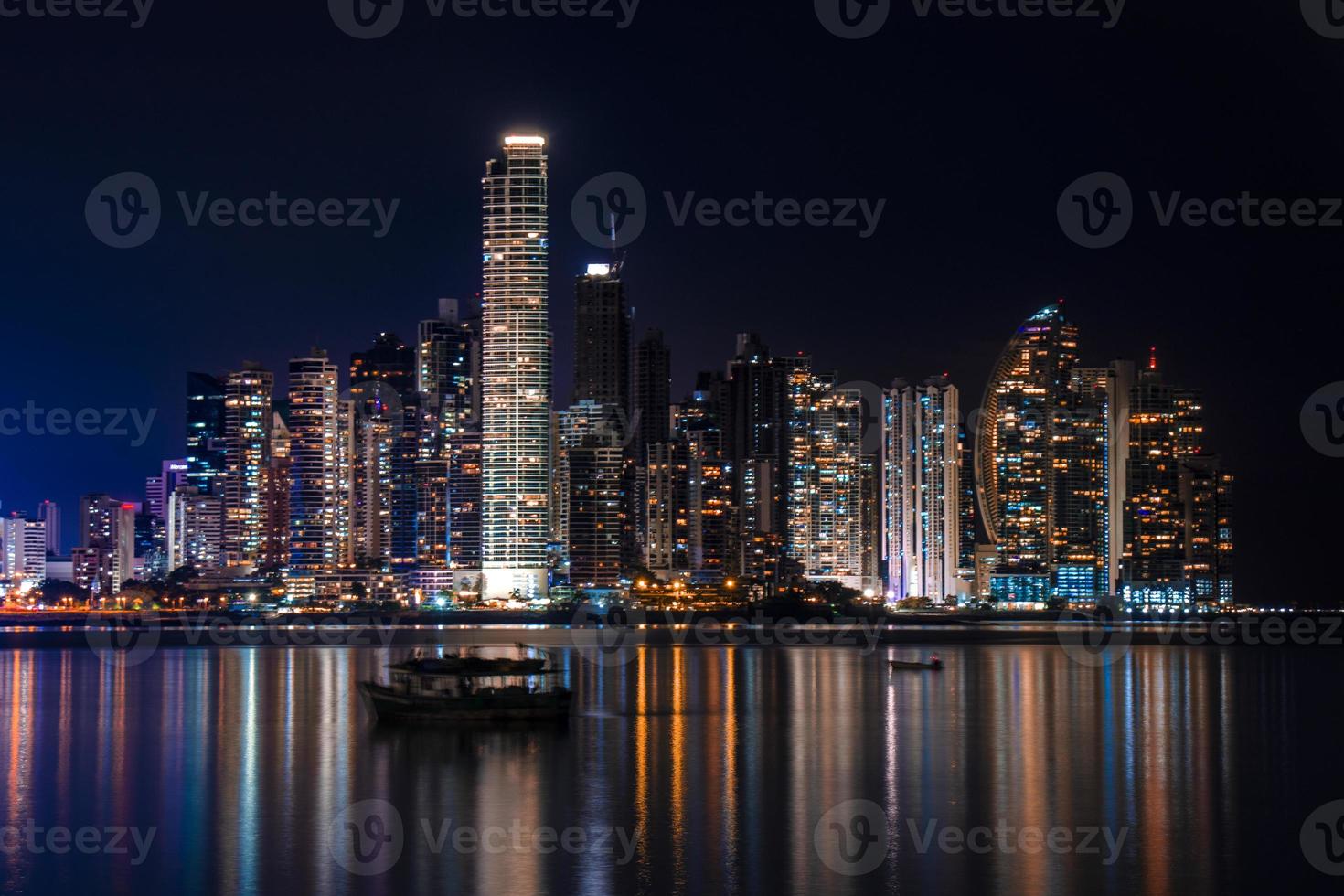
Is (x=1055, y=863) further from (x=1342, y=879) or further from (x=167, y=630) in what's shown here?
(x=167, y=630)

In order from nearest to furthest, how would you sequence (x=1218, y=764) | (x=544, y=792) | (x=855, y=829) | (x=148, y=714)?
1. (x=855, y=829)
2. (x=544, y=792)
3. (x=1218, y=764)
4. (x=148, y=714)

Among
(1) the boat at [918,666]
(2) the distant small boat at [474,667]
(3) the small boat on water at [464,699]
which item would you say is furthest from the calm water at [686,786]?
(1) the boat at [918,666]

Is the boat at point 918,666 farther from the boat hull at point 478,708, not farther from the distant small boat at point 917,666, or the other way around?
the boat hull at point 478,708

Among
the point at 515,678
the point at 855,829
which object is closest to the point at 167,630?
the point at 515,678

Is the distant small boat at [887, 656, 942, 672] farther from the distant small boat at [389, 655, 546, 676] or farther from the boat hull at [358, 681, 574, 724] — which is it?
the boat hull at [358, 681, 574, 724]

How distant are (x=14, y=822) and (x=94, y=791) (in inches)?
218

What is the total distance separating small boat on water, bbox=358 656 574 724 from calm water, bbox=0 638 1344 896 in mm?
1333

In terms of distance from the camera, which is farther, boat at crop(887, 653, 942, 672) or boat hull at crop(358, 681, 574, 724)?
boat at crop(887, 653, 942, 672)

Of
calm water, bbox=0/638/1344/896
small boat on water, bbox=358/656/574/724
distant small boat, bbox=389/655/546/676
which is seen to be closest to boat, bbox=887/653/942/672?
calm water, bbox=0/638/1344/896

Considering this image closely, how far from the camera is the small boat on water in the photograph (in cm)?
6344

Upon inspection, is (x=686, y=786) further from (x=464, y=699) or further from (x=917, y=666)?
(x=917, y=666)

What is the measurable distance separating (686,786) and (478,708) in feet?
60.6

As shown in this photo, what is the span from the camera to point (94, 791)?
4647cm

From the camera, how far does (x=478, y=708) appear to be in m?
63.6
